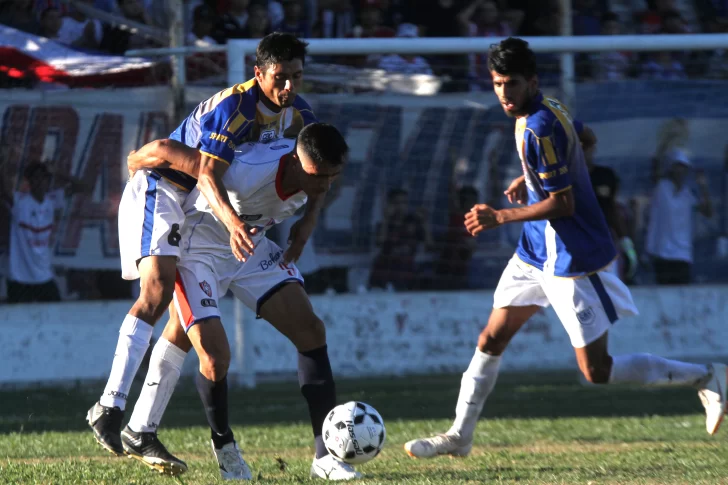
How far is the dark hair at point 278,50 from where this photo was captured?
5578mm

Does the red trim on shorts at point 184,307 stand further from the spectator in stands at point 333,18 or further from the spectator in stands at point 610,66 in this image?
the spectator in stands at point 333,18

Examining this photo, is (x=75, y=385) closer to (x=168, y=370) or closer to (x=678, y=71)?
(x=168, y=370)

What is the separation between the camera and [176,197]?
572 cm

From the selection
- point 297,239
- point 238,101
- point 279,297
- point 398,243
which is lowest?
point 398,243

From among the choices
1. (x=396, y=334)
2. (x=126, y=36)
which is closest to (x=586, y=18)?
(x=396, y=334)

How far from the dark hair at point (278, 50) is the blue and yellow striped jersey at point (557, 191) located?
46.7 inches

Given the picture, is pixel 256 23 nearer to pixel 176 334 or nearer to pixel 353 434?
pixel 176 334

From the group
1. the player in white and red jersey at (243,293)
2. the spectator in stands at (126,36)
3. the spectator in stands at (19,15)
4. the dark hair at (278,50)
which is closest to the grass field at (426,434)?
the player in white and red jersey at (243,293)

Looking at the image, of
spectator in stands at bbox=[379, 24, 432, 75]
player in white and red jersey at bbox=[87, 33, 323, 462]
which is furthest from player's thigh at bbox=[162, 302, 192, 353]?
spectator in stands at bbox=[379, 24, 432, 75]

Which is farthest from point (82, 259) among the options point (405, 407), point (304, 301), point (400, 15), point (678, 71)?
point (678, 71)

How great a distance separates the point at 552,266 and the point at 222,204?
70.3 inches

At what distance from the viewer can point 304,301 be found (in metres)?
5.69

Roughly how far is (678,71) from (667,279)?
2.17 m

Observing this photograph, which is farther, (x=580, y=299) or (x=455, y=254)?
(x=455, y=254)
